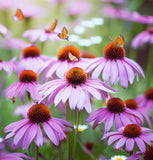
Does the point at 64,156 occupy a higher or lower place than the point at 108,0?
lower

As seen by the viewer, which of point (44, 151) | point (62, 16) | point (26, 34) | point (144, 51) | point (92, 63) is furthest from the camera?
point (144, 51)

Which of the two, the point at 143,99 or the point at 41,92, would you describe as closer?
the point at 41,92

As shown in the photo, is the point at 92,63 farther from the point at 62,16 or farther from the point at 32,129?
the point at 62,16

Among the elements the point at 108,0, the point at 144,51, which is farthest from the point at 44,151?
the point at 144,51

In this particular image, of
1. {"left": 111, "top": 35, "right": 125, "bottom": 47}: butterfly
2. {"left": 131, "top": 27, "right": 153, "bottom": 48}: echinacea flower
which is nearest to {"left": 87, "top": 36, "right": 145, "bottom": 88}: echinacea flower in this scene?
{"left": 111, "top": 35, "right": 125, "bottom": 47}: butterfly

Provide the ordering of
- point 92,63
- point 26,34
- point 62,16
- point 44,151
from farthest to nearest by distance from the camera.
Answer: point 62,16, point 26,34, point 44,151, point 92,63

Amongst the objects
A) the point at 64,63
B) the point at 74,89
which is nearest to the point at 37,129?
the point at 74,89
